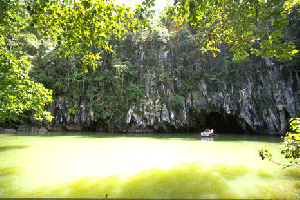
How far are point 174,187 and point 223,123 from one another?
65.1ft

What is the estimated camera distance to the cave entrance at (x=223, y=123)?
20203mm

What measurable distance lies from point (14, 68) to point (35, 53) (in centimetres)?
1804

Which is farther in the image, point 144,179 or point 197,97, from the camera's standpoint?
point 197,97

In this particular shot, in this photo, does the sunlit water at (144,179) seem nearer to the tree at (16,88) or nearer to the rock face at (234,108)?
the tree at (16,88)

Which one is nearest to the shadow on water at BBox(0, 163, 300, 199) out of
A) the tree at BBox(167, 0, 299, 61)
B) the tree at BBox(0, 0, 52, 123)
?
the tree at BBox(167, 0, 299, 61)

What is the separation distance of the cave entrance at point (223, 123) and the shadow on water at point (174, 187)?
657 inches

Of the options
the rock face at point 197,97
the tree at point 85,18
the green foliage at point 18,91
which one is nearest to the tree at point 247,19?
the tree at point 85,18

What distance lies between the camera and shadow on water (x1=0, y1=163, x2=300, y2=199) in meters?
3.31

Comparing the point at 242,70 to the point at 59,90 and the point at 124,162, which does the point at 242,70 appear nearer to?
the point at 124,162

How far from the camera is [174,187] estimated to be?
375 cm

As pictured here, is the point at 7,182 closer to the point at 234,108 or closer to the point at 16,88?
the point at 16,88

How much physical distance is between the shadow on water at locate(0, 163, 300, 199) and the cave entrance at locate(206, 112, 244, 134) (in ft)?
54.8

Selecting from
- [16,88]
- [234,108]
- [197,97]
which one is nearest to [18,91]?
[16,88]

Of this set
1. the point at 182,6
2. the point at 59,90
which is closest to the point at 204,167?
the point at 182,6
